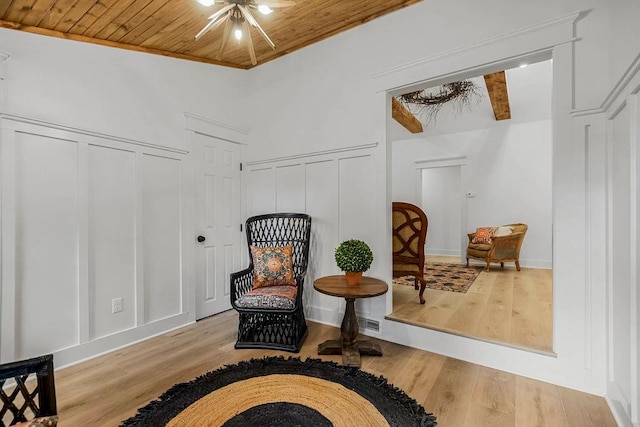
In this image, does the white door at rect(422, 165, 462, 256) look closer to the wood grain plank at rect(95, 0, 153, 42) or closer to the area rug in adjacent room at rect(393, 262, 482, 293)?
the area rug in adjacent room at rect(393, 262, 482, 293)

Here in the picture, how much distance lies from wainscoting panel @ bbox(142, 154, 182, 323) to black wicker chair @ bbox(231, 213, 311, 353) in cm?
74

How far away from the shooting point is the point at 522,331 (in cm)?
241

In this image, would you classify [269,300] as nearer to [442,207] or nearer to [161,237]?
[161,237]

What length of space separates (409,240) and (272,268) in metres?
1.58

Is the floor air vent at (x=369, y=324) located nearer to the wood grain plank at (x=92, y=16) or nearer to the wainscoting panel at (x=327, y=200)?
the wainscoting panel at (x=327, y=200)

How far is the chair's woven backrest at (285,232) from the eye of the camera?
9.95 feet

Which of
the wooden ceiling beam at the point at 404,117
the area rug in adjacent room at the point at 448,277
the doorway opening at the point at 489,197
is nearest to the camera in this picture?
the doorway opening at the point at 489,197

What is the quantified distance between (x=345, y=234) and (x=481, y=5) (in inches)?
86.8

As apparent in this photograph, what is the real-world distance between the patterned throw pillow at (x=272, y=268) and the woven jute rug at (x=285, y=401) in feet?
→ 2.61

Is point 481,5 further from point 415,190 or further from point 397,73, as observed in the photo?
point 415,190

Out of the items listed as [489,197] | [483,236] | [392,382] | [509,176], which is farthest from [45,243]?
[509,176]

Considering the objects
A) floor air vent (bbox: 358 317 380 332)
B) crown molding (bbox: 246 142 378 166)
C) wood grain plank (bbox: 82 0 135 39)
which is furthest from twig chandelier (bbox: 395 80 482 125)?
wood grain plank (bbox: 82 0 135 39)

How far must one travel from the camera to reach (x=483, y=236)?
5188mm

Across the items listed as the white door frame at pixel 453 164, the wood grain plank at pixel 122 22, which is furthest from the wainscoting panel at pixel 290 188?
the white door frame at pixel 453 164
